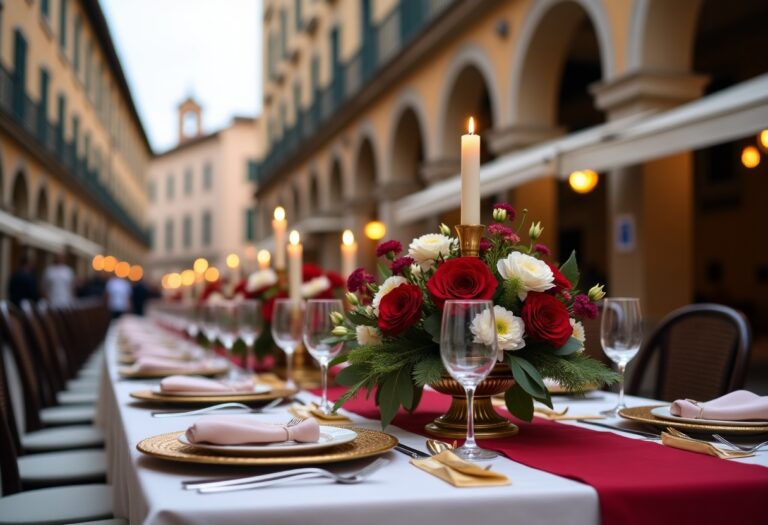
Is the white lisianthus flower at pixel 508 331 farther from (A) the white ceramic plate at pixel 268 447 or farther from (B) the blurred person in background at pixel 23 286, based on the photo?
(B) the blurred person in background at pixel 23 286

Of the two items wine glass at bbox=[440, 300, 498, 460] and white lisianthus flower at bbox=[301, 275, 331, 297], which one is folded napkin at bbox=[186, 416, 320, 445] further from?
white lisianthus flower at bbox=[301, 275, 331, 297]

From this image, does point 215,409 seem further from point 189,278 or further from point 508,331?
point 189,278

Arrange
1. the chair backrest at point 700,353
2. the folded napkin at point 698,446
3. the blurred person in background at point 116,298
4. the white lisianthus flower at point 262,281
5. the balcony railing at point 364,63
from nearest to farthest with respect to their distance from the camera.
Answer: the folded napkin at point 698,446 < the chair backrest at point 700,353 < the white lisianthus flower at point 262,281 < the balcony railing at point 364,63 < the blurred person in background at point 116,298

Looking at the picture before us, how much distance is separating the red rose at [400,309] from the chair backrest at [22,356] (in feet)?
7.35

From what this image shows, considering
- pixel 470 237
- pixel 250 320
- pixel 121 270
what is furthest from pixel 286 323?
pixel 121 270

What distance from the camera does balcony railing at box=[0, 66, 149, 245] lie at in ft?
57.7

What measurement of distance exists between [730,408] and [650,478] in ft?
1.95

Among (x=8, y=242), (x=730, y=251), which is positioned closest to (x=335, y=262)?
(x=8, y=242)

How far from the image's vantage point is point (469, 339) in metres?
1.57

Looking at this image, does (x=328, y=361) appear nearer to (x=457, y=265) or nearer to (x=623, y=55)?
(x=457, y=265)

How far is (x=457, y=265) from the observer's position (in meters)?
1.85

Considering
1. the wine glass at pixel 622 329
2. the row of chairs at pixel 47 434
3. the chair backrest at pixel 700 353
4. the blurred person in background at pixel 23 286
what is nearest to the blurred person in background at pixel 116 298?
the blurred person in background at pixel 23 286

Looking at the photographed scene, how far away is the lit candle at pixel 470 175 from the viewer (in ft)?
6.31

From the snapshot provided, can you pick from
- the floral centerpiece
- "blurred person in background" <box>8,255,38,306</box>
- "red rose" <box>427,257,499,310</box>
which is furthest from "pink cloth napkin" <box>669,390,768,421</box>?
"blurred person in background" <box>8,255,38,306</box>
